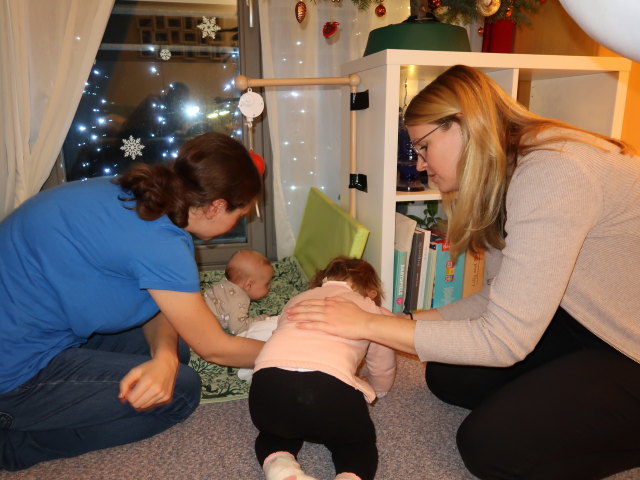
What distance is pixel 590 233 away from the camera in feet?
3.68

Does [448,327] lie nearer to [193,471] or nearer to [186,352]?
[193,471]

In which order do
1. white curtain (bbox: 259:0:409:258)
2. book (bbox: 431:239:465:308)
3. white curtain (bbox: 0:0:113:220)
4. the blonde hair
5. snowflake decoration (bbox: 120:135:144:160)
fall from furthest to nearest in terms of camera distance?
snowflake decoration (bbox: 120:135:144:160), white curtain (bbox: 259:0:409:258), white curtain (bbox: 0:0:113:220), book (bbox: 431:239:465:308), the blonde hair

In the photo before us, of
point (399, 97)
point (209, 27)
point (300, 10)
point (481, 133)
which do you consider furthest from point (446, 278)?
point (209, 27)

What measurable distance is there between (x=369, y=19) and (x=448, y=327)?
1820 millimetres

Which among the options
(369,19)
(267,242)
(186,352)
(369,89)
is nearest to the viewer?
(186,352)

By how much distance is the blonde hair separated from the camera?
3.66 ft

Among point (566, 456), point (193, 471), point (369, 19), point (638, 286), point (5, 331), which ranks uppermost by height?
point (369, 19)

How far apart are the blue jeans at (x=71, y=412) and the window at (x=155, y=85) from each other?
150cm

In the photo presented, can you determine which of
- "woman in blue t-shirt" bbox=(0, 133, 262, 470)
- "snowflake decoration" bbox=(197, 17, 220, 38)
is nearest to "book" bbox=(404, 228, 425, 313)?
"woman in blue t-shirt" bbox=(0, 133, 262, 470)

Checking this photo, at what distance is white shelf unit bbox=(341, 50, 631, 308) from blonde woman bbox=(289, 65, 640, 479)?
50 cm

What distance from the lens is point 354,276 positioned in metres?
1.57

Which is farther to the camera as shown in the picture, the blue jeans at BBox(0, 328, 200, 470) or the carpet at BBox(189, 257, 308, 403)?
the carpet at BBox(189, 257, 308, 403)

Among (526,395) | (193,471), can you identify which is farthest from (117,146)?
(526,395)

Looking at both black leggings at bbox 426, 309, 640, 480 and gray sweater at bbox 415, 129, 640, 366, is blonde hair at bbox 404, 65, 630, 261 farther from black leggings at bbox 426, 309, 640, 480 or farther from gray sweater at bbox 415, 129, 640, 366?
black leggings at bbox 426, 309, 640, 480
